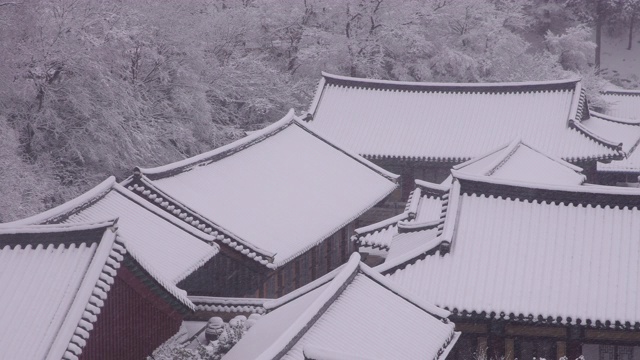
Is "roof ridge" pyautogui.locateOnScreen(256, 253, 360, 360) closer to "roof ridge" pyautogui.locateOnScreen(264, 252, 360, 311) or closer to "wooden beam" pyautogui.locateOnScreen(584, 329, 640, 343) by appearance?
"roof ridge" pyautogui.locateOnScreen(264, 252, 360, 311)

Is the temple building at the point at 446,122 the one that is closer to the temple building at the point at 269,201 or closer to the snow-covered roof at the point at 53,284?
the temple building at the point at 269,201

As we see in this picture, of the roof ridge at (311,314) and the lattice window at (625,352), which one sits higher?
the roof ridge at (311,314)

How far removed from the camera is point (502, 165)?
23688 millimetres

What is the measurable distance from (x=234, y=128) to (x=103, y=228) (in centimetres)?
2748

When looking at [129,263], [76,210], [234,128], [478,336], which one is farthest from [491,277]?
[234,128]

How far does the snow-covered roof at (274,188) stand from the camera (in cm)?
2197

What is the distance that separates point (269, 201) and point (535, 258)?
11318 mm

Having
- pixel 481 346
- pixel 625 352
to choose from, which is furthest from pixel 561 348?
pixel 481 346

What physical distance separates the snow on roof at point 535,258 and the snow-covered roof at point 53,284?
18.6 ft

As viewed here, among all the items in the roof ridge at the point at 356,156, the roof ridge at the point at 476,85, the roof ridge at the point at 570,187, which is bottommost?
the roof ridge at the point at 356,156

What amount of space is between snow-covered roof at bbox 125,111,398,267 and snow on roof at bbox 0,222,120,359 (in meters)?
7.18

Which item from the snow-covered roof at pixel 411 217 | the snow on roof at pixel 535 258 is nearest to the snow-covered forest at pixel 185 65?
the snow-covered roof at pixel 411 217

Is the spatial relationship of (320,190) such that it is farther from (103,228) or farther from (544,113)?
(103,228)

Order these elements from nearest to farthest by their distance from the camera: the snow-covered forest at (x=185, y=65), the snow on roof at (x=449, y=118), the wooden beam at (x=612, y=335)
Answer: the wooden beam at (x=612, y=335) → the snow-covered forest at (x=185, y=65) → the snow on roof at (x=449, y=118)
